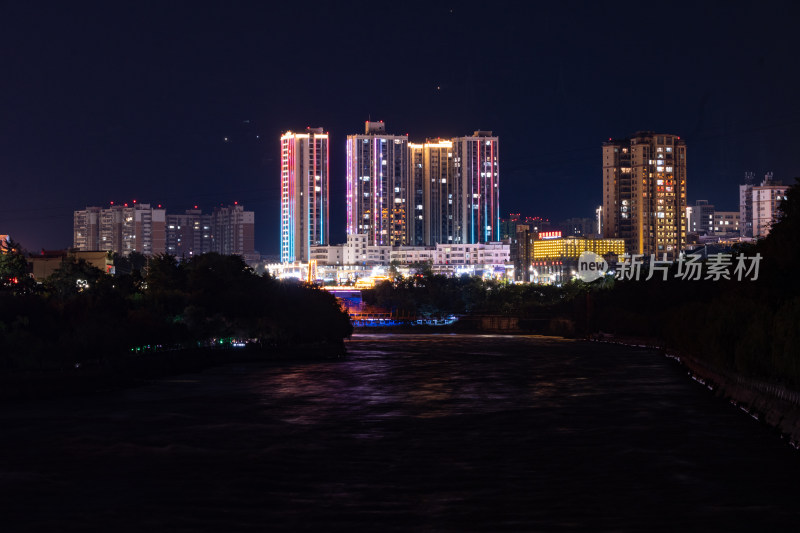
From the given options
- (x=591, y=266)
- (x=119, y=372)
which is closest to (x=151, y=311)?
(x=119, y=372)

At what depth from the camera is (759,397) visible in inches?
1709

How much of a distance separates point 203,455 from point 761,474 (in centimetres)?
1796

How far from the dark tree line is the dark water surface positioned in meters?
5.15

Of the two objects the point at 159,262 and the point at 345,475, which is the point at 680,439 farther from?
the point at 159,262

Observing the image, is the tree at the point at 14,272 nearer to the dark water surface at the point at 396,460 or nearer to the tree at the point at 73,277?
the tree at the point at 73,277

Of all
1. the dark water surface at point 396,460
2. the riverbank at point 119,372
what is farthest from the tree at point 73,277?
the dark water surface at point 396,460

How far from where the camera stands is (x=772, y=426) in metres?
39.2

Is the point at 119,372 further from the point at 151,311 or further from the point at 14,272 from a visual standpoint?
the point at 14,272

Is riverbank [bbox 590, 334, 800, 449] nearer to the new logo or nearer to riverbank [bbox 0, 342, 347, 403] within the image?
riverbank [bbox 0, 342, 347, 403]

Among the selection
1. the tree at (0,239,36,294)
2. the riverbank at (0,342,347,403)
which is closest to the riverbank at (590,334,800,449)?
the riverbank at (0,342,347,403)

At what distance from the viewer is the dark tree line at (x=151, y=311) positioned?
5709 centimetres

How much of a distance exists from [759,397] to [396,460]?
59.9 feet

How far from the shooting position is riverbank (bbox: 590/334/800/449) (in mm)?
36094

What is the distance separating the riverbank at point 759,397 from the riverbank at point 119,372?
32.9 m
